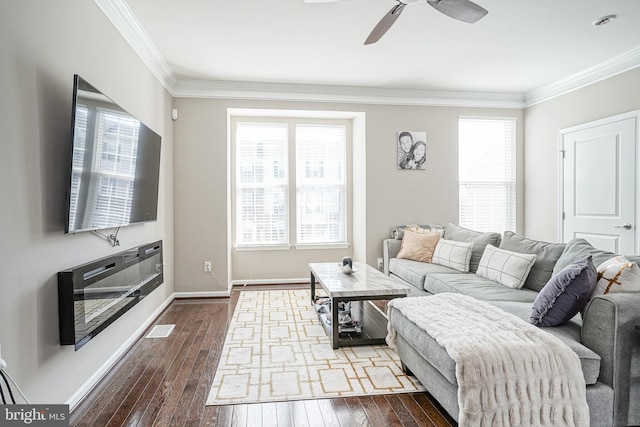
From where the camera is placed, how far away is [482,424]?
63.0 inches

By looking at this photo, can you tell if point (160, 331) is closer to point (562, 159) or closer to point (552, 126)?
point (562, 159)

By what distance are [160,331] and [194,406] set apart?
1473 mm

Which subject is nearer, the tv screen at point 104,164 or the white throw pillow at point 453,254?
the tv screen at point 104,164

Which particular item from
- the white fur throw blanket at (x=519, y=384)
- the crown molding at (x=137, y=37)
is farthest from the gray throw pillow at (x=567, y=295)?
the crown molding at (x=137, y=37)

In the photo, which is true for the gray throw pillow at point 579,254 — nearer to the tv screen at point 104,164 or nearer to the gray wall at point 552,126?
the gray wall at point 552,126

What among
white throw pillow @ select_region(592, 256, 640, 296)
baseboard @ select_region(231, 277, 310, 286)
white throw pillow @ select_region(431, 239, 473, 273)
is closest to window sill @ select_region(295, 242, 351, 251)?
baseboard @ select_region(231, 277, 310, 286)

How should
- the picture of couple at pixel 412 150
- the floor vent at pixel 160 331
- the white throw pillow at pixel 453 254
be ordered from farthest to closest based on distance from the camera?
the picture of couple at pixel 412 150 < the white throw pillow at pixel 453 254 < the floor vent at pixel 160 331

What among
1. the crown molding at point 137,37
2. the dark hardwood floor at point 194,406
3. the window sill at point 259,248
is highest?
the crown molding at point 137,37

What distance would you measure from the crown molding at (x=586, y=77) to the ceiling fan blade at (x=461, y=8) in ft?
8.28

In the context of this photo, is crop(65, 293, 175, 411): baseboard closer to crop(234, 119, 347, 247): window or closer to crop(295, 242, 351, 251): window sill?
crop(234, 119, 347, 247): window

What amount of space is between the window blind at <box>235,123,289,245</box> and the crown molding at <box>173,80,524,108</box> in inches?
24.8

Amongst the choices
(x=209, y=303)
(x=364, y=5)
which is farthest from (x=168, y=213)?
(x=364, y=5)

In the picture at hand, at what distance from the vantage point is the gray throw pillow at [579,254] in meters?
2.31

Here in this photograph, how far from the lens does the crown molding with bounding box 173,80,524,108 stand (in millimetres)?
4532
